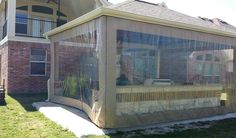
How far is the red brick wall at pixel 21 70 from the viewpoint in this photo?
15.2m

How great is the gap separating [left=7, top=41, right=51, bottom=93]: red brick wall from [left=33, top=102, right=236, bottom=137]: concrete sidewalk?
529cm

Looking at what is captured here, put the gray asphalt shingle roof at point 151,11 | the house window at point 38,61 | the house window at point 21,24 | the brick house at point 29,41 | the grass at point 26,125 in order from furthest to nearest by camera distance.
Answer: the house window at point 21,24 → the house window at point 38,61 → the brick house at point 29,41 → the gray asphalt shingle roof at point 151,11 → the grass at point 26,125

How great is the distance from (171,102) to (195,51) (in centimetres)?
237

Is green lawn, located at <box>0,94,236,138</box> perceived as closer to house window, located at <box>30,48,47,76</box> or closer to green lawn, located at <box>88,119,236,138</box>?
green lawn, located at <box>88,119,236,138</box>

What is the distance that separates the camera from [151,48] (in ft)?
29.7

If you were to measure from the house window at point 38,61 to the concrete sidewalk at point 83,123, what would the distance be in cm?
575

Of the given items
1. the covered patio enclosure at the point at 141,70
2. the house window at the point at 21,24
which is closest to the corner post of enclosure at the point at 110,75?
the covered patio enclosure at the point at 141,70

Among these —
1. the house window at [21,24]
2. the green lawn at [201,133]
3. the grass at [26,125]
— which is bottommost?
the green lawn at [201,133]

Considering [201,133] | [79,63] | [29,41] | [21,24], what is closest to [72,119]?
[79,63]

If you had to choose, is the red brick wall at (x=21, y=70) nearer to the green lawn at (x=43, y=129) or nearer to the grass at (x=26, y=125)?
the grass at (x=26, y=125)

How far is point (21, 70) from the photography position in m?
15.5

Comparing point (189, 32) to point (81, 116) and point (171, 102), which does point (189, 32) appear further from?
point (81, 116)

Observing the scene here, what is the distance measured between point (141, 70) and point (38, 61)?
361 inches

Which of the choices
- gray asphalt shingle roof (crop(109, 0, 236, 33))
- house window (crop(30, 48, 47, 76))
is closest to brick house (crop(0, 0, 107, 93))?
house window (crop(30, 48, 47, 76))
